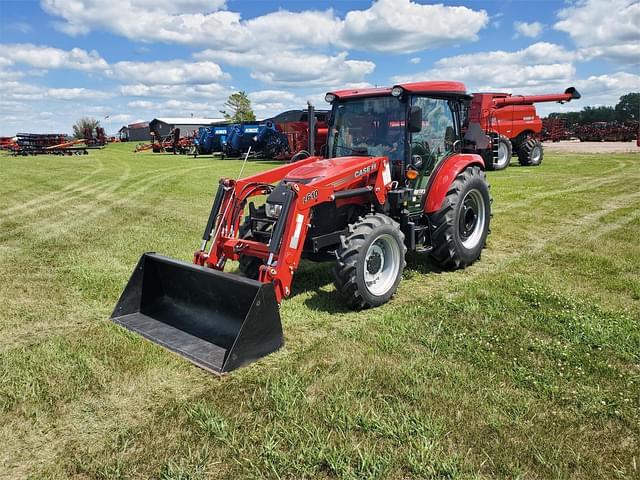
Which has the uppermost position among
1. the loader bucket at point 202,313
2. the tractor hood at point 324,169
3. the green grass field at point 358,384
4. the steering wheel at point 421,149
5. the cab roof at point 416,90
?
the cab roof at point 416,90

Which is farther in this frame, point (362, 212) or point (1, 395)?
point (362, 212)

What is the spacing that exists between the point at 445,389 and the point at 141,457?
1999 millimetres

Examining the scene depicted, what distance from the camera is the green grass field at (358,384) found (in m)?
2.85

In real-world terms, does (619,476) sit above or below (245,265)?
below

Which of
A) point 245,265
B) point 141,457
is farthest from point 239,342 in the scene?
point 245,265

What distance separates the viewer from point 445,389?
3508 mm

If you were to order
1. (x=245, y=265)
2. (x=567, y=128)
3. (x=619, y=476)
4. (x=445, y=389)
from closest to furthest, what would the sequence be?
(x=619, y=476) → (x=445, y=389) → (x=245, y=265) → (x=567, y=128)

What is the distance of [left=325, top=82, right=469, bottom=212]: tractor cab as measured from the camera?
224 inches

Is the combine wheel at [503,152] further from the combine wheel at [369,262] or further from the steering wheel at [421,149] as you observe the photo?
the combine wheel at [369,262]

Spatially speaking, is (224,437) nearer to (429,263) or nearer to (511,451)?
(511,451)

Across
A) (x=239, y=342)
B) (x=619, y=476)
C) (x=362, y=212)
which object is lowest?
(x=619, y=476)

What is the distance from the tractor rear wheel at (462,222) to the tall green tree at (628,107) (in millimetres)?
48950

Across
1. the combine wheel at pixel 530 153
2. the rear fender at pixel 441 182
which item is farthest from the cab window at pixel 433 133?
the combine wheel at pixel 530 153

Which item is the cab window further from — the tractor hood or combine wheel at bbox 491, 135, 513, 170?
combine wheel at bbox 491, 135, 513, 170
